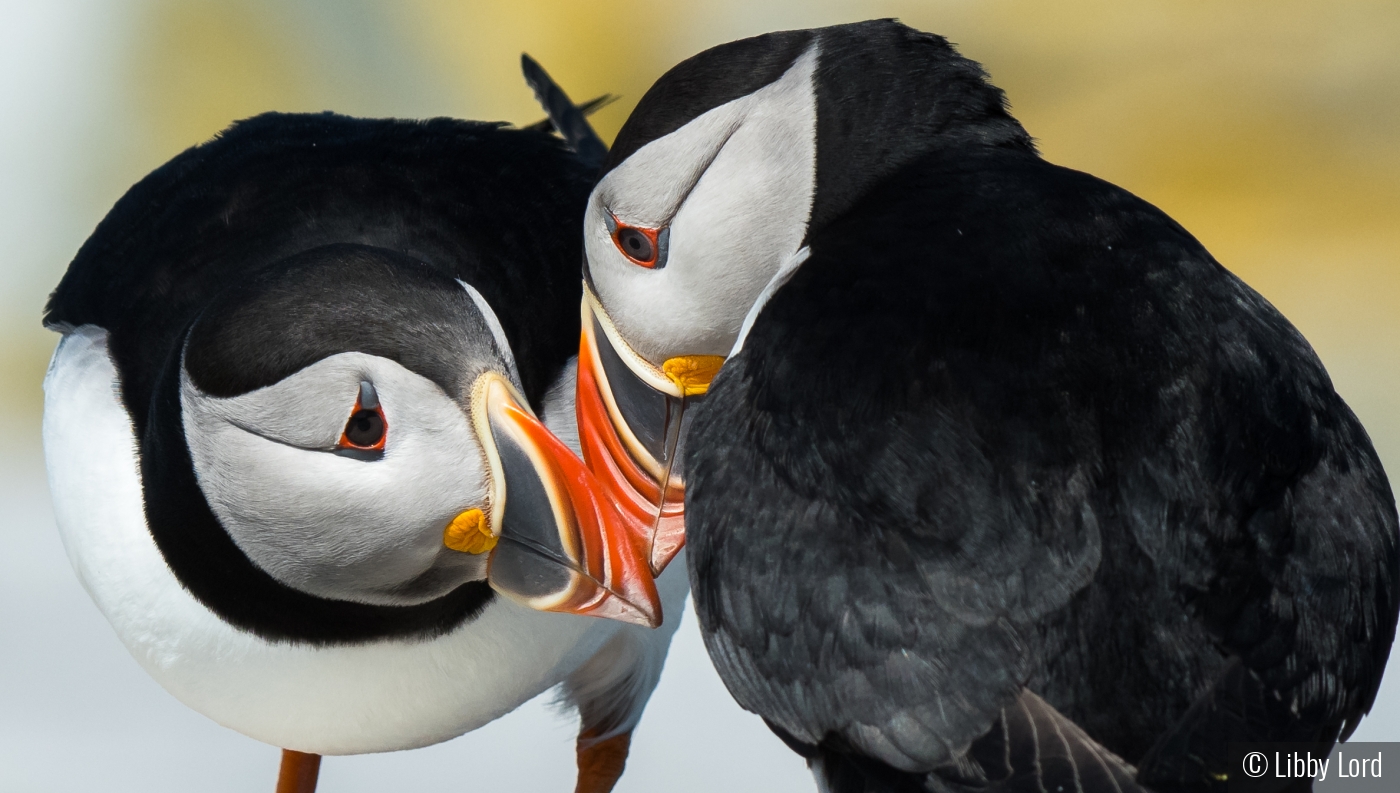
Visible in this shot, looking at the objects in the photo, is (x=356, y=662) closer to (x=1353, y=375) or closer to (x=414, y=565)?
(x=414, y=565)

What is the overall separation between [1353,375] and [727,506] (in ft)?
11.4

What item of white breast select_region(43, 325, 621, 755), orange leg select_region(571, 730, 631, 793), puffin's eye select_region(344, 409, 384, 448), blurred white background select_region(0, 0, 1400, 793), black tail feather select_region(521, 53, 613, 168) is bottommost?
orange leg select_region(571, 730, 631, 793)

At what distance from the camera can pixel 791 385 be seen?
5.66 ft

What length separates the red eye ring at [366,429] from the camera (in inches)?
71.2

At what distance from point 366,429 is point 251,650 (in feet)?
1.56

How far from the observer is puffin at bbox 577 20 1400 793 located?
1.58m

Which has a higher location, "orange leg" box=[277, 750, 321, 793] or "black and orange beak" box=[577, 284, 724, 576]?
"black and orange beak" box=[577, 284, 724, 576]

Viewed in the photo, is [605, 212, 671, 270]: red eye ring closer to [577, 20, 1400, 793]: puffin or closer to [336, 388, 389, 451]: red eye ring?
[577, 20, 1400, 793]: puffin

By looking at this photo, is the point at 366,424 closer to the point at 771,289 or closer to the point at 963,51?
the point at 771,289

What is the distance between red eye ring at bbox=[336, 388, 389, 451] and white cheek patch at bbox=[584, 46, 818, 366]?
48 cm

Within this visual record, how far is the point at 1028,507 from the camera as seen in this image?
161 centimetres

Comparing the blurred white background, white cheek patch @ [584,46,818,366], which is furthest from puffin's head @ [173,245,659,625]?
the blurred white background

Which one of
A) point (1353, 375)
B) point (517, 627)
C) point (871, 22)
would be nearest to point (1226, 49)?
point (1353, 375)

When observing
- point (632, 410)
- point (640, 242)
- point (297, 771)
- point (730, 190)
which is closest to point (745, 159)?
point (730, 190)
